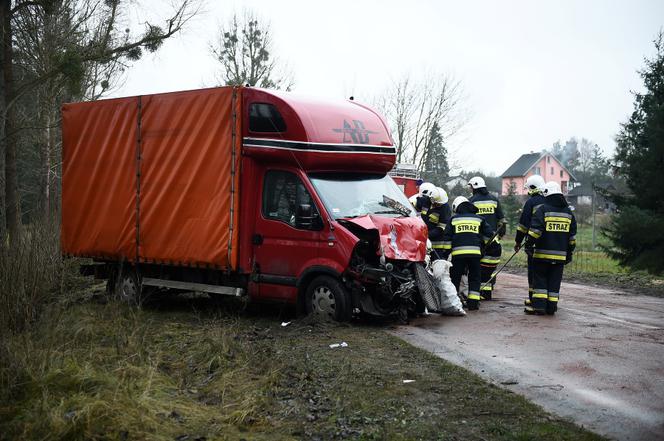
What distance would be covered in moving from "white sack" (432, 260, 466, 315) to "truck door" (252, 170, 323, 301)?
7.32 feet

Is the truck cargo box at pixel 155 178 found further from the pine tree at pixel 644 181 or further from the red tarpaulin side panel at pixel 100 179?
the pine tree at pixel 644 181

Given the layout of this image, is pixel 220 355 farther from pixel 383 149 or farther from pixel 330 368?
pixel 383 149

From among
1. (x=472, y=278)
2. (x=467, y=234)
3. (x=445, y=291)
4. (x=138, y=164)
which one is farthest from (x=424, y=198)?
(x=138, y=164)

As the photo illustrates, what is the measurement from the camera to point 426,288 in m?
9.68

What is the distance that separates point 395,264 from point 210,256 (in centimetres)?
259

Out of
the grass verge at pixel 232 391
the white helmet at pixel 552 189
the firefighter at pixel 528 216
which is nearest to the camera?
the grass verge at pixel 232 391

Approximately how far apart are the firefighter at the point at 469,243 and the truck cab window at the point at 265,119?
3463 millimetres

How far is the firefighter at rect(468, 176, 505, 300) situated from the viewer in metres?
12.4

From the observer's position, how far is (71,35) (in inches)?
690

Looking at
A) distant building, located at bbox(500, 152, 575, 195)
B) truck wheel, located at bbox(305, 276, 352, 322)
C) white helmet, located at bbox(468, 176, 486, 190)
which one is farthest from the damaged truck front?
distant building, located at bbox(500, 152, 575, 195)

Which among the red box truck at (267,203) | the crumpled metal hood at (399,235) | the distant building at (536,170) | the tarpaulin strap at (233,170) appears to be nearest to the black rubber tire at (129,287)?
the red box truck at (267,203)

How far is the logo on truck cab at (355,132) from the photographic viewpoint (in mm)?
9617

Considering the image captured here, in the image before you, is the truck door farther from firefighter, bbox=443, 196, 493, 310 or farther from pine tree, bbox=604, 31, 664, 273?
pine tree, bbox=604, 31, 664, 273

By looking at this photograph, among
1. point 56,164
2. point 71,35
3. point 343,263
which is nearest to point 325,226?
point 343,263
